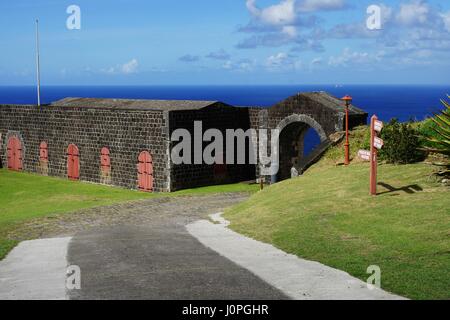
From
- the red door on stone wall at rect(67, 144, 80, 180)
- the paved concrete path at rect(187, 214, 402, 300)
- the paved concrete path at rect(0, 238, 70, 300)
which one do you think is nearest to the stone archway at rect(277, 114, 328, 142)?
the red door on stone wall at rect(67, 144, 80, 180)

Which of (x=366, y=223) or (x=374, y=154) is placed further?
(x=374, y=154)

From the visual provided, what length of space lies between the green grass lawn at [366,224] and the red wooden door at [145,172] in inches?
379

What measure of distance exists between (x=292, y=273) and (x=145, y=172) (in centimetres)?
1975

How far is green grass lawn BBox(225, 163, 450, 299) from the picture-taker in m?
10.8

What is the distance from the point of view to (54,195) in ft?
92.7

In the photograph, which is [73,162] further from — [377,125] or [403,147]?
[377,125]

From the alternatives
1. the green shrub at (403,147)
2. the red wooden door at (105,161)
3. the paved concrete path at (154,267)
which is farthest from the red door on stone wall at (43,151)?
the green shrub at (403,147)

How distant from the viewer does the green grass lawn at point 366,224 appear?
35.4 ft

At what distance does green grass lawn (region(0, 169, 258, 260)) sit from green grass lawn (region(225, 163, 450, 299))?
7369mm

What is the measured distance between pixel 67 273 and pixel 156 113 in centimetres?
1816

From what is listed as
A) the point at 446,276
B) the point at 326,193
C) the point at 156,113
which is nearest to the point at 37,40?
the point at 156,113

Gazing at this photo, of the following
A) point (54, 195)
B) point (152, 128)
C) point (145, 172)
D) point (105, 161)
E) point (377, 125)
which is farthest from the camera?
point (105, 161)

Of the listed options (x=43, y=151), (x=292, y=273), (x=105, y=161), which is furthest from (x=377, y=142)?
(x=43, y=151)

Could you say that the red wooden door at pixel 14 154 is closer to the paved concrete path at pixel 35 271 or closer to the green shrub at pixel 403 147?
the paved concrete path at pixel 35 271
